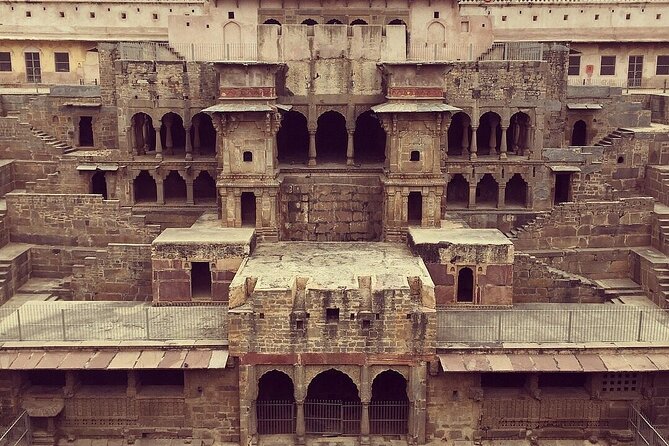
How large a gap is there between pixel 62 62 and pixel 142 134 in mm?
13749

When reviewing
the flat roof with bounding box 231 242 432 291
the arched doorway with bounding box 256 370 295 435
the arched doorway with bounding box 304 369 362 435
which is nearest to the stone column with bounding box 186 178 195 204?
the flat roof with bounding box 231 242 432 291

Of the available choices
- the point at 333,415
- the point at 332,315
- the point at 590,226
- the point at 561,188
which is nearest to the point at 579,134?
the point at 561,188

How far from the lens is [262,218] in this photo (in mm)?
28688

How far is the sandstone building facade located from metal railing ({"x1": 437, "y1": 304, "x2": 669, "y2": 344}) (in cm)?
12

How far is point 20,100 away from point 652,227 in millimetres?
29950

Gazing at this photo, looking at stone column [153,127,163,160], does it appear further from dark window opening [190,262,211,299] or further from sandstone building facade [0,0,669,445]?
dark window opening [190,262,211,299]

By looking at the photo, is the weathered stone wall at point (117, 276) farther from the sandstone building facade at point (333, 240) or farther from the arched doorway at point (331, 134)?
the arched doorway at point (331, 134)

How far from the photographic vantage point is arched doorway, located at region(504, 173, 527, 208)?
33.8 meters

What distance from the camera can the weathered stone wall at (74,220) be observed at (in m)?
30.0

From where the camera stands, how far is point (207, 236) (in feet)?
88.1

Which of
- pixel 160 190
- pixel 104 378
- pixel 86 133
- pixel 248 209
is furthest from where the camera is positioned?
pixel 86 133

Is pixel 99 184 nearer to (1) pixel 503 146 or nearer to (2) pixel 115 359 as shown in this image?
(2) pixel 115 359

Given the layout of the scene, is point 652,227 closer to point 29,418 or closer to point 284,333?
point 284,333

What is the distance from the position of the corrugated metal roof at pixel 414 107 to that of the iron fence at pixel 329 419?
10.9 m
